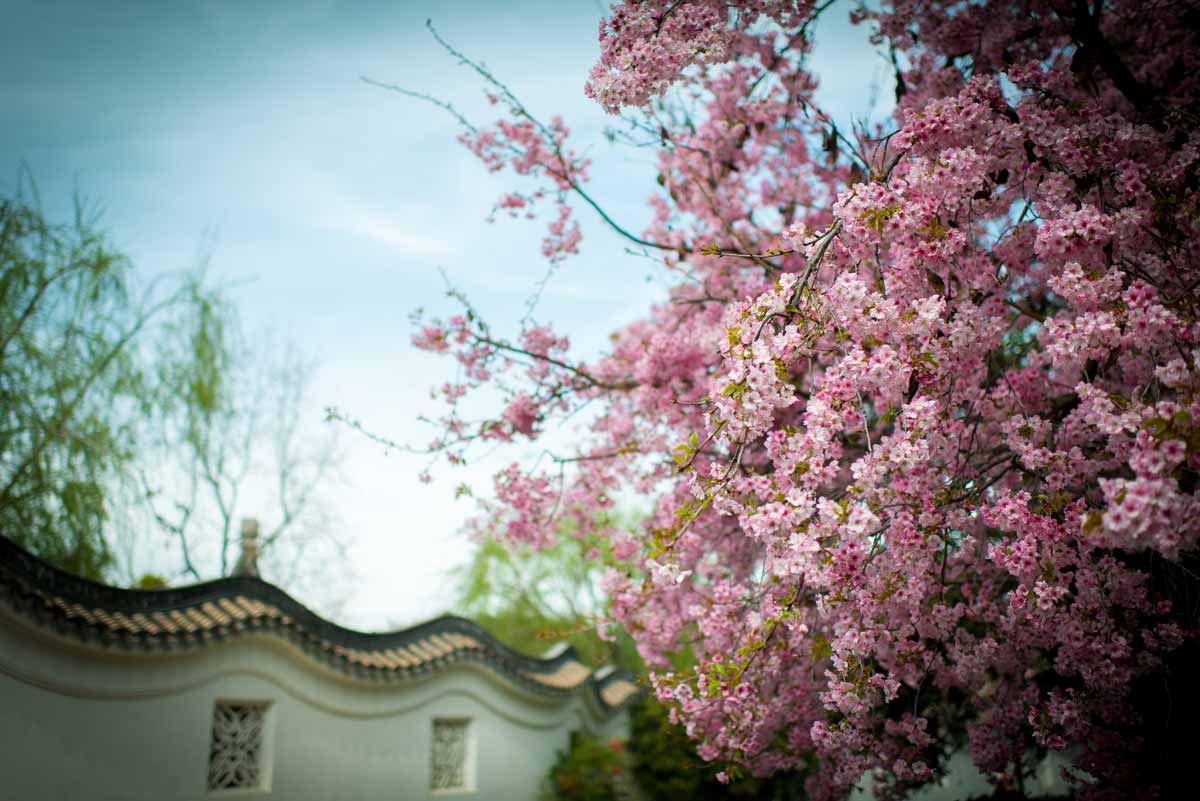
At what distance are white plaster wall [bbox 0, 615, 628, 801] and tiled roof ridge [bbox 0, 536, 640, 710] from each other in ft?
0.64

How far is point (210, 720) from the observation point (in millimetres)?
6027

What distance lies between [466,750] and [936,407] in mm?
7763

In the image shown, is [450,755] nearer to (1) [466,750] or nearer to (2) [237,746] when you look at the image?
(1) [466,750]

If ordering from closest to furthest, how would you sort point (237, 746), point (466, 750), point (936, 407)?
point (936, 407) < point (237, 746) < point (466, 750)

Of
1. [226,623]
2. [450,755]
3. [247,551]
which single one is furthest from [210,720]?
[450,755]

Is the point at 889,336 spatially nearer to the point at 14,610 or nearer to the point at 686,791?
the point at 14,610

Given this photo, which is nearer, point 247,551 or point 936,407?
point 936,407

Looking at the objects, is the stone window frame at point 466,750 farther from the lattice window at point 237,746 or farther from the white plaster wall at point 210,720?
the lattice window at point 237,746

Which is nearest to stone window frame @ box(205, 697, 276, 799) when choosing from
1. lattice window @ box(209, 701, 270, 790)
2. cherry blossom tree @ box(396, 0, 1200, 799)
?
lattice window @ box(209, 701, 270, 790)

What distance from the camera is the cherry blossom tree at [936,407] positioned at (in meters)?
2.60

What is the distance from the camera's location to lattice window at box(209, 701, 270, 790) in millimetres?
6152

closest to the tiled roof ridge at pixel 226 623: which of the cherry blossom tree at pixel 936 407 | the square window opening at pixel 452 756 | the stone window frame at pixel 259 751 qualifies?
the stone window frame at pixel 259 751

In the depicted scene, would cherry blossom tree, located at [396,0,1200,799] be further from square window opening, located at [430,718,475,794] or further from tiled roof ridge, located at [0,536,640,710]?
square window opening, located at [430,718,475,794]

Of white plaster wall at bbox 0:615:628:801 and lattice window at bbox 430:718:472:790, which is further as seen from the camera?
lattice window at bbox 430:718:472:790
